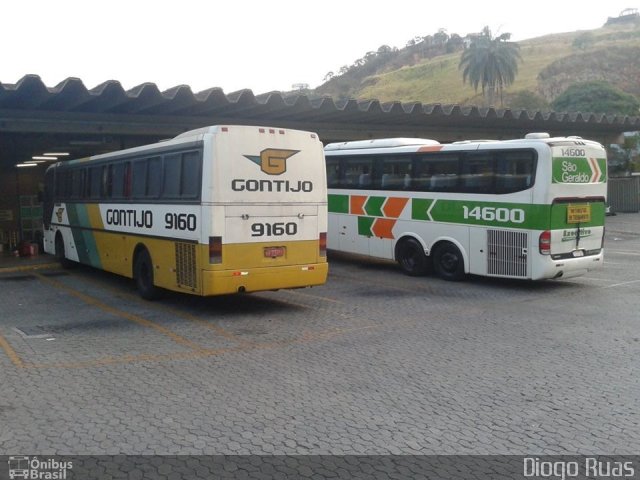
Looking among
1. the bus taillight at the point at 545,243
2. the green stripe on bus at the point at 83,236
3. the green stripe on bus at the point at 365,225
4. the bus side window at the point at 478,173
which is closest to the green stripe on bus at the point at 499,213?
the bus taillight at the point at 545,243

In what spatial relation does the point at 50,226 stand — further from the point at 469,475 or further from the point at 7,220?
the point at 469,475

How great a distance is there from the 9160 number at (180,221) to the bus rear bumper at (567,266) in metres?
6.50

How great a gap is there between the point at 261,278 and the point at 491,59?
254ft

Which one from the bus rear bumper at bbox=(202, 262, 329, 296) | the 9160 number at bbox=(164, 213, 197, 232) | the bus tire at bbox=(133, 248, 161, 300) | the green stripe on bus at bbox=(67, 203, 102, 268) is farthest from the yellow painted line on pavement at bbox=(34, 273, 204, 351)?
the 9160 number at bbox=(164, 213, 197, 232)

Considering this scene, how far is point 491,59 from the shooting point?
82.3 meters

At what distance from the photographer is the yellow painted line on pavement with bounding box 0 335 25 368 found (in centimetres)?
813

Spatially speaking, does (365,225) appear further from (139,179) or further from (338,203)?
(139,179)

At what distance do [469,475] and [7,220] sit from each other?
24191 millimetres

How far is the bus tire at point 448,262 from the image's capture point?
1459 cm

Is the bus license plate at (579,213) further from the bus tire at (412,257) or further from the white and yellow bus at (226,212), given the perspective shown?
the white and yellow bus at (226,212)

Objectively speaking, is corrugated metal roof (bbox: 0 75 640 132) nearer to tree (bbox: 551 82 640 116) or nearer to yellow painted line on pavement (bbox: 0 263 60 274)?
yellow painted line on pavement (bbox: 0 263 60 274)

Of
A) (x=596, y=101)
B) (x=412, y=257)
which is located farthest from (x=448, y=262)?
(x=596, y=101)

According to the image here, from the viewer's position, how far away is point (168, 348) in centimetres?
895

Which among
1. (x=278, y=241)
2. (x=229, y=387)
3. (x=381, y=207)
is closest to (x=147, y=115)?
(x=381, y=207)
